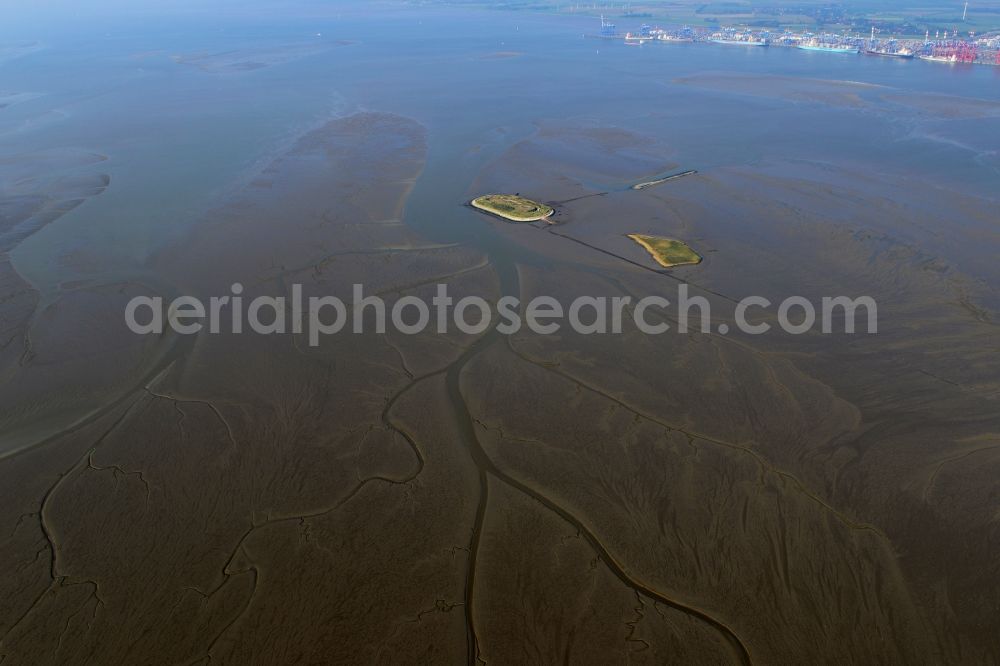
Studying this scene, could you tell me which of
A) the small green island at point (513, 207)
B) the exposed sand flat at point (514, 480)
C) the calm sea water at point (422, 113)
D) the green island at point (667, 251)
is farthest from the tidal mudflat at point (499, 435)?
the small green island at point (513, 207)

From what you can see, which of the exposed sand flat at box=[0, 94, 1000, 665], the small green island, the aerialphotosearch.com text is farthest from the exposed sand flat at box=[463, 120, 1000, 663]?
the small green island

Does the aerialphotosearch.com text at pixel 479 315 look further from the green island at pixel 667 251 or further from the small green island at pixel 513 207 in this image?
the small green island at pixel 513 207

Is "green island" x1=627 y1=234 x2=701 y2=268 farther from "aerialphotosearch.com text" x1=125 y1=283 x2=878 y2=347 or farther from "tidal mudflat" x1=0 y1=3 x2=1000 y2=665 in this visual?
"aerialphotosearch.com text" x1=125 y1=283 x2=878 y2=347

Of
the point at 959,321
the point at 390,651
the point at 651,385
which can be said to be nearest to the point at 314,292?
the point at 651,385

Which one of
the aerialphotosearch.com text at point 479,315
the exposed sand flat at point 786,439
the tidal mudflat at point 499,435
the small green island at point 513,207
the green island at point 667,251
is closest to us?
the tidal mudflat at point 499,435

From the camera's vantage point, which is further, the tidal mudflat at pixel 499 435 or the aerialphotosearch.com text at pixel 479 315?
the aerialphotosearch.com text at pixel 479 315

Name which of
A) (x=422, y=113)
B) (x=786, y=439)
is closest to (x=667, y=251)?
(x=786, y=439)

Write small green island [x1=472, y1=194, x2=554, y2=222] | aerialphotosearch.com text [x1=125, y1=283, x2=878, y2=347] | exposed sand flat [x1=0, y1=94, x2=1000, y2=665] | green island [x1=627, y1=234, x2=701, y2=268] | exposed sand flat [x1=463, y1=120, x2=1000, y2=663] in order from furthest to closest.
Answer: small green island [x1=472, y1=194, x2=554, y2=222], green island [x1=627, y1=234, x2=701, y2=268], aerialphotosearch.com text [x1=125, y1=283, x2=878, y2=347], exposed sand flat [x1=463, y1=120, x2=1000, y2=663], exposed sand flat [x1=0, y1=94, x2=1000, y2=665]
